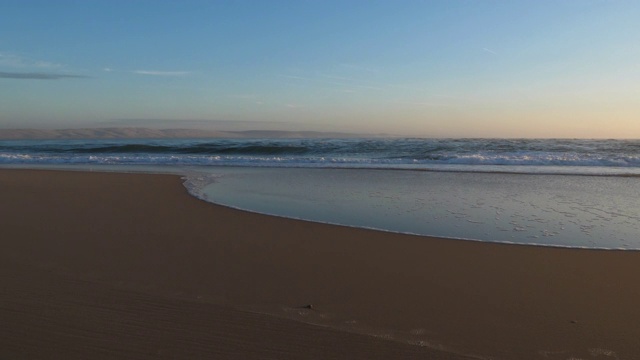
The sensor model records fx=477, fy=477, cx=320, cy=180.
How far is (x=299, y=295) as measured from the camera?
4211mm

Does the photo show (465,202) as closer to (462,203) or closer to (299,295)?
(462,203)

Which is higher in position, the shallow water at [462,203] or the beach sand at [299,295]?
the shallow water at [462,203]

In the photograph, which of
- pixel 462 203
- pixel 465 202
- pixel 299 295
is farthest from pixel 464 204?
pixel 299 295

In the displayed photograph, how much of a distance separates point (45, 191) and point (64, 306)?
841 centimetres

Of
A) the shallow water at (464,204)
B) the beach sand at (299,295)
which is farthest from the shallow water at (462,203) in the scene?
the beach sand at (299,295)

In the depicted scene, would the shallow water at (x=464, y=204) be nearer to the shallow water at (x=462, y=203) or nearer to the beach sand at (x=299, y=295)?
the shallow water at (x=462, y=203)

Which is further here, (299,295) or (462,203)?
(462,203)

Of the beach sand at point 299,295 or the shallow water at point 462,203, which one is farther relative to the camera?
the shallow water at point 462,203

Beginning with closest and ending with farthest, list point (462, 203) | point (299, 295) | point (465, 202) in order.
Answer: point (299, 295) → point (462, 203) → point (465, 202)

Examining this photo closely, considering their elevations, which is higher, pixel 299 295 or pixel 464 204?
pixel 464 204

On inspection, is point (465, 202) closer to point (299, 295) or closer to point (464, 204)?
point (464, 204)

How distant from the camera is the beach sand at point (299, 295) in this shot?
129 inches

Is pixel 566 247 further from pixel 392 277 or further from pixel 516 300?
pixel 392 277

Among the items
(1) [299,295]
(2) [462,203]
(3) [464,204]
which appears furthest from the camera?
(2) [462,203]
